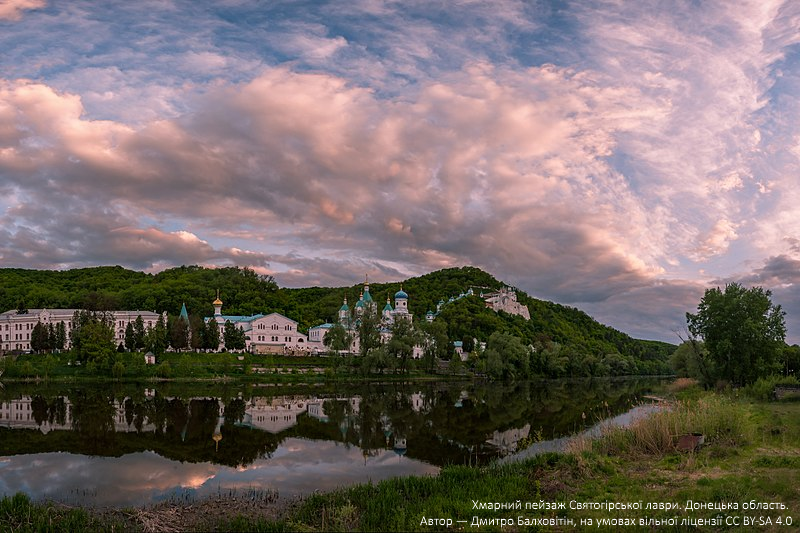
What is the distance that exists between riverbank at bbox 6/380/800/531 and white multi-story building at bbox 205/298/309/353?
75057mm

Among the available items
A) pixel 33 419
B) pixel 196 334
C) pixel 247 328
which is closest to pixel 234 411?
pixel 33 419

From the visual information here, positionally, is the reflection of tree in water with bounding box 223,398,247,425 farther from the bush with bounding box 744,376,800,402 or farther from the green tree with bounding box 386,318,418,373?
the bush with bounding box 744,376,800,402

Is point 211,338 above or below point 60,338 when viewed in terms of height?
below

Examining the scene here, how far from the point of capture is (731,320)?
42.0m

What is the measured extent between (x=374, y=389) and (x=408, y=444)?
3483 cm

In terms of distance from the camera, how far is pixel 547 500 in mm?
12000

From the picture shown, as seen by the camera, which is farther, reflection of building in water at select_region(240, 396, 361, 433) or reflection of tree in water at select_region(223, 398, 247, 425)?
reflection of tree in water at select_region(223, 398, 247, 425)

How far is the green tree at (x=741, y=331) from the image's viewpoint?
41.7m

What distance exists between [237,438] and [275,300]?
9854cm

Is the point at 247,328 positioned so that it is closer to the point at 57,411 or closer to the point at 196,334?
the point at 196,334

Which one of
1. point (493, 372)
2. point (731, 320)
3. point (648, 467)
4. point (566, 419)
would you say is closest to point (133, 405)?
point (566, 419)

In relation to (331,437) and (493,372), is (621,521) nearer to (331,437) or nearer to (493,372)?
(331,437)

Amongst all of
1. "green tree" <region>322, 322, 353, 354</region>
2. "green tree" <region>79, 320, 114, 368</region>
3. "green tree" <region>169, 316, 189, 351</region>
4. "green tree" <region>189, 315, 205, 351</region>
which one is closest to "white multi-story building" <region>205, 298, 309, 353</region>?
"green tree" <region>189, 315, 205, 351</region>

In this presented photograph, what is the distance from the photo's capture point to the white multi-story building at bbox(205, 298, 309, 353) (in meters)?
88.7
